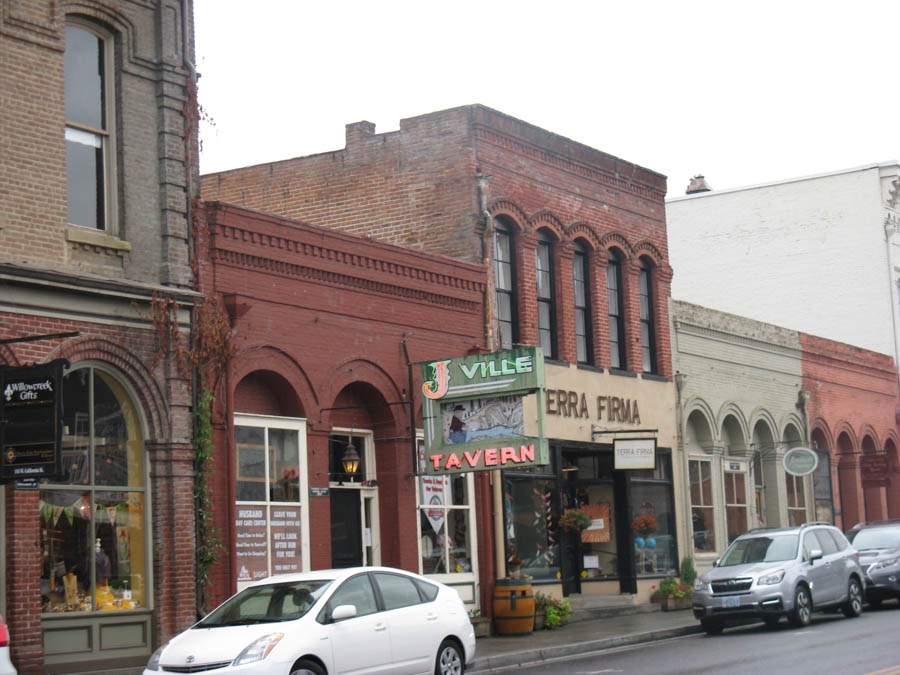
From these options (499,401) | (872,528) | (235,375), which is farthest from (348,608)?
(872,528)

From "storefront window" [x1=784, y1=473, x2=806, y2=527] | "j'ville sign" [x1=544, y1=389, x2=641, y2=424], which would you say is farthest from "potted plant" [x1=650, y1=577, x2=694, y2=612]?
"storefront window" [x1=784, y1=473, x2=806, y2=527]

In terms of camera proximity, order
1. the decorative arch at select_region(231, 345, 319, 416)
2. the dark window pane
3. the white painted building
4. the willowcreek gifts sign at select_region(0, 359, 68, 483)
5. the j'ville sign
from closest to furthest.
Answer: the willowcreek gifts sign at select_region(0, 359, 68, 483)
the dark window pane
the decorative arch at select_region(231, 345, 319, 416)
the j'ville sign
the white painted building

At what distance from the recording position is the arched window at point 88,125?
653 inches

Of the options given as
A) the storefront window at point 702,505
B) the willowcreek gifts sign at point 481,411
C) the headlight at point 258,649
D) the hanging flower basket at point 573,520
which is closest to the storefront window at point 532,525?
the hanging flower basket at point 573,520

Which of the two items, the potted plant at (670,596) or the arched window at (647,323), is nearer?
the potted plant at (670,596)

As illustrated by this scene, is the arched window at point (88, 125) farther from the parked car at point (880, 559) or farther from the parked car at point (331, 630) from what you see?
the parked car at point (880, 559)

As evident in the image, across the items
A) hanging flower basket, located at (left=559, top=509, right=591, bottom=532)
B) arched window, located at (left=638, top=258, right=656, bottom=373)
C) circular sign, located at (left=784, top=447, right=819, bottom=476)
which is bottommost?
hanging flower basket, located at (left=559, top=509, right=591, bottom=532)

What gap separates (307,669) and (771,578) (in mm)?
10735

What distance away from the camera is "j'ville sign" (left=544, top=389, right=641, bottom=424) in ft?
81.7

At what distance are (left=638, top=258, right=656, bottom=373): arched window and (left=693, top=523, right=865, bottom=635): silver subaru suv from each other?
6.24 m

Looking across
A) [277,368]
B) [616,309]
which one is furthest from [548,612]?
[616,309]

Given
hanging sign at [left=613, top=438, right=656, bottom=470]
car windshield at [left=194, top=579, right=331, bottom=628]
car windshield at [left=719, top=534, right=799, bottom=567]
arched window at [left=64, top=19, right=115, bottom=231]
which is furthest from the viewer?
hanging sign at [left=613, top=438, right=656, bottom=470]

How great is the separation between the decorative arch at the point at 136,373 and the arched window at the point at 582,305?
449 inches

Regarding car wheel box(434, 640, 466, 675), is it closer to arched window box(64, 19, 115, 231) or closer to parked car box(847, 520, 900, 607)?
arched window box(64, 19, 115, 231)
